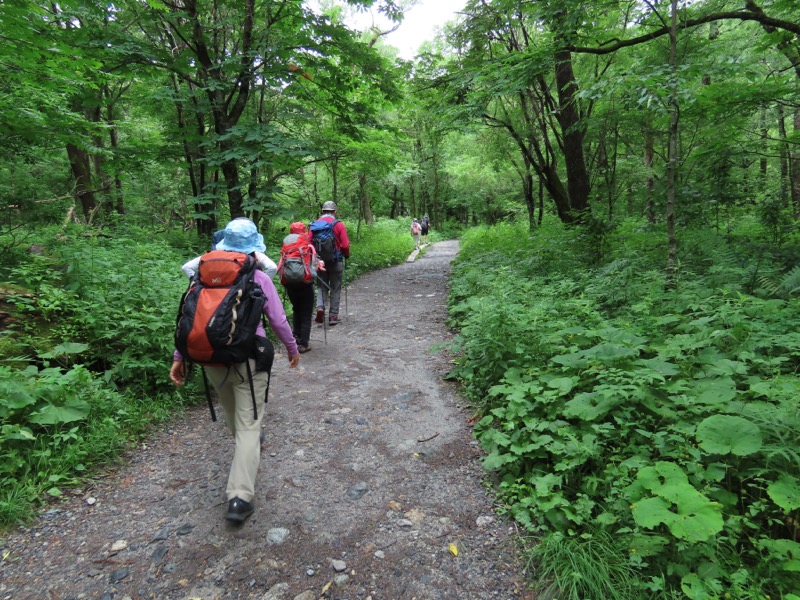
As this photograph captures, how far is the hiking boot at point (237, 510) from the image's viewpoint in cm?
280

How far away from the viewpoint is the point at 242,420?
3035mm

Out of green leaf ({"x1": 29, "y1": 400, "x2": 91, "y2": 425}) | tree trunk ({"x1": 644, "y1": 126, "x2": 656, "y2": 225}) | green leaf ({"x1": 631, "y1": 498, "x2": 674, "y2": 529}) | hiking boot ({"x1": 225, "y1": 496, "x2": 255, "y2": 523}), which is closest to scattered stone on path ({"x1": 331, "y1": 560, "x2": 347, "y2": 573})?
hiking boot ({"x1": 225, "y1": 496, "x2": 255, "y2": 523})

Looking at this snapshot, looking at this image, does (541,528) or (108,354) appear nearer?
(541,528)

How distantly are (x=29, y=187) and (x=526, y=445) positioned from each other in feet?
53.7

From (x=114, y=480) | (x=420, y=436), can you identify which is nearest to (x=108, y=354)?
(x=114, y=480)

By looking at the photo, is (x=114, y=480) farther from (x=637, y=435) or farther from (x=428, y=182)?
(x=428, y=182)

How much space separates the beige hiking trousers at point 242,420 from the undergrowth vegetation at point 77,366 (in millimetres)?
1525

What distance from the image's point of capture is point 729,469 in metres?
2.34

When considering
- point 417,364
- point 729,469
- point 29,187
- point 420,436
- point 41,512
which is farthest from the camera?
point 29,187

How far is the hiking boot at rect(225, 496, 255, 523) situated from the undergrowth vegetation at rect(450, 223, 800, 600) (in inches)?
74.2

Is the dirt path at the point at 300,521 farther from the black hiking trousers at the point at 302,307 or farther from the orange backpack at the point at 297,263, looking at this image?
the orange backpack at the point at 297,263

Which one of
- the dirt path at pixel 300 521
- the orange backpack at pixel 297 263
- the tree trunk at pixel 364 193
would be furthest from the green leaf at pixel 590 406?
the tree trunk at pixel 364 193

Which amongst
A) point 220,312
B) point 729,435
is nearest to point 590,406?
point 729,435

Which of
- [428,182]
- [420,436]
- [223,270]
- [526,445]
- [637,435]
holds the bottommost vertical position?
[420,436]
